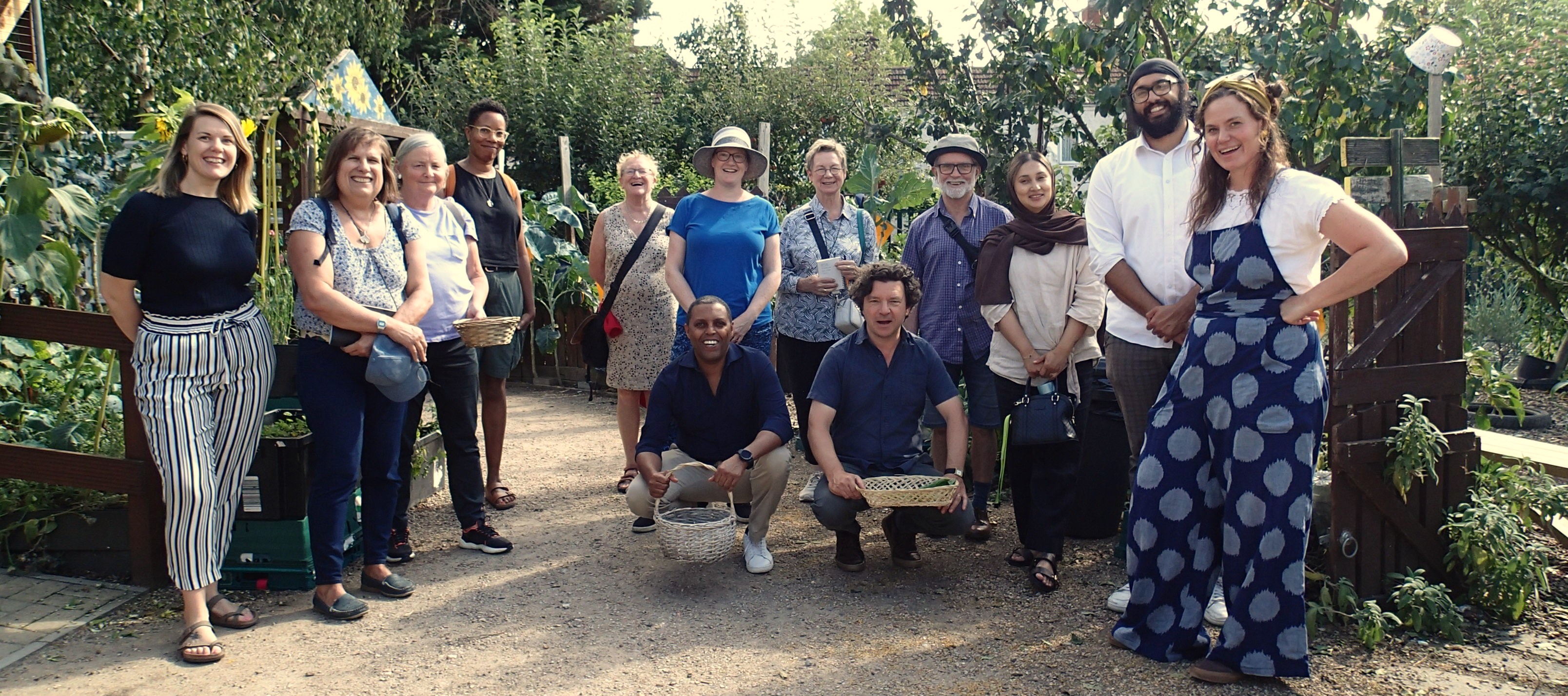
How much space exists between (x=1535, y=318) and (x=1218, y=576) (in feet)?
22.3

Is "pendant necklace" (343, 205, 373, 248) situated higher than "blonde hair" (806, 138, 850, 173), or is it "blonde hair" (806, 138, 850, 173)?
"blonde hair" (806, 138, 850, 173)

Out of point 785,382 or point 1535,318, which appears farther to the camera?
point 1535,318

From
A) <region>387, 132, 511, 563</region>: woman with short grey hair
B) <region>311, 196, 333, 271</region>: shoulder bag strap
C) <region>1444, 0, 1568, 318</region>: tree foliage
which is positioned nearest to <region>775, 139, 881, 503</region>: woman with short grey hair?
<region>387, 132, 511, 563</region>: woman with short grey hair

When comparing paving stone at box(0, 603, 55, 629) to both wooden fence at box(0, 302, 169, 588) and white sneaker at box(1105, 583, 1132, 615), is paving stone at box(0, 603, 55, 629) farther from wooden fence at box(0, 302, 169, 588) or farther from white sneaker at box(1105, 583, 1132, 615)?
white sneaker at box(1105, 583, 1132, 615)

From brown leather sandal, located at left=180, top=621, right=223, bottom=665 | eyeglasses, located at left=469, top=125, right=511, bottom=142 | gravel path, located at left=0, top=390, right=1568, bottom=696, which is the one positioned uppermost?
eyeglasses, located at left=469, top=125, right=511, bottom=142

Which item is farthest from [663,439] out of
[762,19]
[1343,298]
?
[762,19]

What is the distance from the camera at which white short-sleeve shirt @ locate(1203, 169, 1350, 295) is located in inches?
122

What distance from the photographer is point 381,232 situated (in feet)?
13.2

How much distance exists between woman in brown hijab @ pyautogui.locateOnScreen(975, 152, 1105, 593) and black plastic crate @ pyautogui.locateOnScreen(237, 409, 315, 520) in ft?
8.98

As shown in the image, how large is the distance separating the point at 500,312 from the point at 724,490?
152 centimetres

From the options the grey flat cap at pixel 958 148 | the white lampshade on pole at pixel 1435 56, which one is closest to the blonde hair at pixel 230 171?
the grey flat cap at pixel 958 148

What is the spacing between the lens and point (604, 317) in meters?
5.52

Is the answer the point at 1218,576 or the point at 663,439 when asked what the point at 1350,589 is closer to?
the point at 1218,576

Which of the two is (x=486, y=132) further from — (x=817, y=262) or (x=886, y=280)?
(x=886, y=280)
